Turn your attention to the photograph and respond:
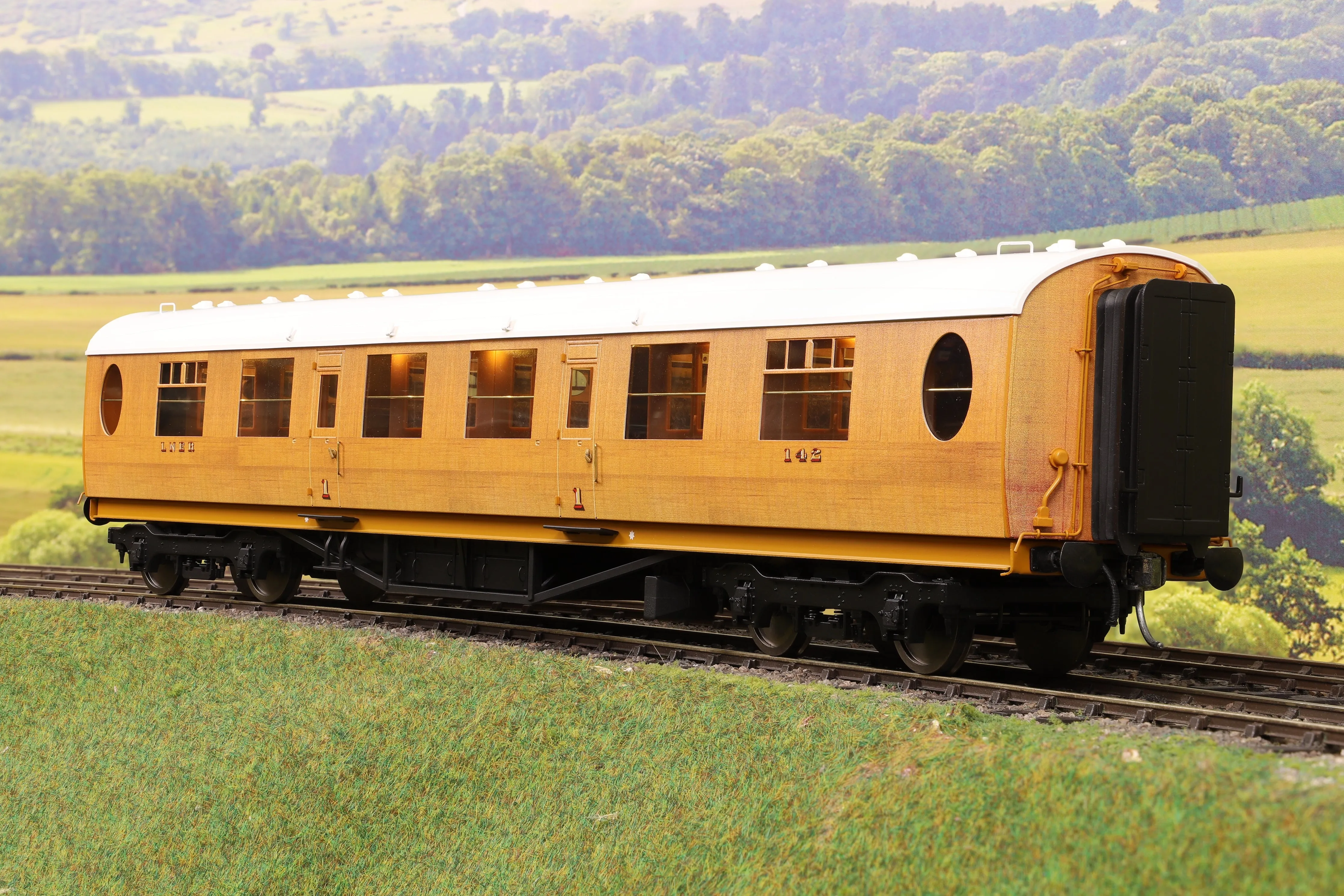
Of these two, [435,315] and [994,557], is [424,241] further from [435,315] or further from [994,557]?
[994,557]

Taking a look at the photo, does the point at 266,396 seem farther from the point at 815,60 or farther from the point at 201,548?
the point at 815,60

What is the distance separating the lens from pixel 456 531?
15.1 meters

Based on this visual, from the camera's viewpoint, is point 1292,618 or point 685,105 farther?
point 685,105

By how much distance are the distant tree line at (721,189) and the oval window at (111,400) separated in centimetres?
3258

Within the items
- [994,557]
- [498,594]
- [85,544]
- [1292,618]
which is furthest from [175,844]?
[85,544]

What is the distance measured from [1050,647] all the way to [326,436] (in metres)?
8.32

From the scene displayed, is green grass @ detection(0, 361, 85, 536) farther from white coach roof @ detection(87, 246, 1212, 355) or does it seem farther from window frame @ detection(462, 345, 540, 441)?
window frame @ detection(462, 345, 540, 441)

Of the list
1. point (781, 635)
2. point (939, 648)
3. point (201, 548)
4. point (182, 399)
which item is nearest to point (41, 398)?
point (201, 548)

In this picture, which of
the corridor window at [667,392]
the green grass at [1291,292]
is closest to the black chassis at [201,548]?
the corridor window at [667,392]

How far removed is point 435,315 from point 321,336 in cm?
169

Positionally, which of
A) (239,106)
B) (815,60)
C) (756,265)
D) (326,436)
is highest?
(239,106)

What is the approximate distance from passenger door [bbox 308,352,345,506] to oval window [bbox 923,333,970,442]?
290 inches

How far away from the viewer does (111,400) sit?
18.5 m

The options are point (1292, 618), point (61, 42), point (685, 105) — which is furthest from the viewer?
point (61, 42)
